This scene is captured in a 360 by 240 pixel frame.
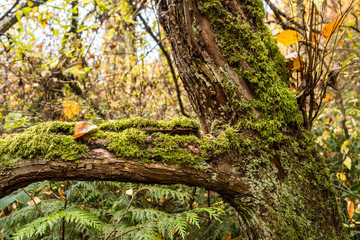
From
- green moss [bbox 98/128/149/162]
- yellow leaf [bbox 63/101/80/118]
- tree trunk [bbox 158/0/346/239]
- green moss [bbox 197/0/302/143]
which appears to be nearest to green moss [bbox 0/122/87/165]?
green moss [bbox 98/128/149/162]

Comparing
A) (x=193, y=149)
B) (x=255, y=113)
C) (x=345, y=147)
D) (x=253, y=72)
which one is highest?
(x=253, y=72)

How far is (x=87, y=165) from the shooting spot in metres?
1.26

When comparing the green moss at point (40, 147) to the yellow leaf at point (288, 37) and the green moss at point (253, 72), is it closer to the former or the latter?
the green moss at point (253, 72)

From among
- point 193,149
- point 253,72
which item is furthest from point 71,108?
point 253,72

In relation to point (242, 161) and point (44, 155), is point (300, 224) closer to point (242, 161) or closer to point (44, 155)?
point (242, 161)

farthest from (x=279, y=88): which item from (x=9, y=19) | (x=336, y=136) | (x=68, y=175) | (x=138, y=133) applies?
(x=9, y=19)

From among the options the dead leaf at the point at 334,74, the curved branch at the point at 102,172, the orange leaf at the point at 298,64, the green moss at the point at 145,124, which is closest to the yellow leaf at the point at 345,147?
the dead leaf at the point at 334,74

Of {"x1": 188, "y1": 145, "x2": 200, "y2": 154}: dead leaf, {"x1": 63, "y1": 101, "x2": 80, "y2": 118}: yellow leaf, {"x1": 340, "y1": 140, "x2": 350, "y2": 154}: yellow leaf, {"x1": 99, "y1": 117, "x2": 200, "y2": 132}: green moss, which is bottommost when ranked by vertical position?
{"x1": 340, "y1": 140, "x2": 350, "y2": 154}: yellow leaf

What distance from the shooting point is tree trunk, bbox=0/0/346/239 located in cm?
128

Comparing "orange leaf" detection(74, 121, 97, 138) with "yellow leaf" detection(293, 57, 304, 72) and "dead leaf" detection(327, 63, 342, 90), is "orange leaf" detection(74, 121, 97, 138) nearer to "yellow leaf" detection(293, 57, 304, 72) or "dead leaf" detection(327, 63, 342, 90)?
"yellow leaf" detection(293, 57, 304, 72)

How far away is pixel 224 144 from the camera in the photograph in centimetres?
144

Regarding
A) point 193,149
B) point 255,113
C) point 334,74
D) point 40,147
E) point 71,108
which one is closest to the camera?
point 40,147

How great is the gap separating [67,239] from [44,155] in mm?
1176

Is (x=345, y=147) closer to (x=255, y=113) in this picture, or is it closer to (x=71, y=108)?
(x=255, y=113)
